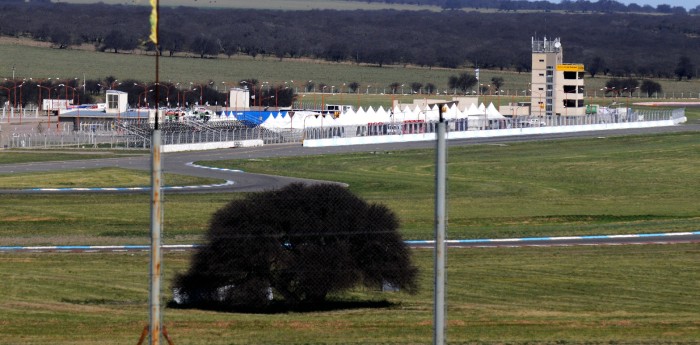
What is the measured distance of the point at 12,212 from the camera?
1937 inches

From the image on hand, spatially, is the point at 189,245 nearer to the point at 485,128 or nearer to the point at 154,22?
the point at 154,22

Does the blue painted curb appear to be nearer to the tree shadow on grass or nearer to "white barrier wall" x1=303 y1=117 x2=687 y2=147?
the tree shadow on grass

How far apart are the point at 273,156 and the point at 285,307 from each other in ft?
198

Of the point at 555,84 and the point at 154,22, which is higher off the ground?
the point at 555,84

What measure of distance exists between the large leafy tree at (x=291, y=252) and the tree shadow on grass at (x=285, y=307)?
3.0 inches

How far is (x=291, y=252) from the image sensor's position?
23.4m

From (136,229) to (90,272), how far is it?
12896mm

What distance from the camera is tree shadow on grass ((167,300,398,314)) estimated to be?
23.9 metres

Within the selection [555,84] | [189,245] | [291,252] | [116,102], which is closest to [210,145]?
[116,102]

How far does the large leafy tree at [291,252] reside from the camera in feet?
74.8

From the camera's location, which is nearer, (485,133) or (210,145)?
(210,145)

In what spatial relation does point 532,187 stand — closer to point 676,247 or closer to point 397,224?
point 676,247

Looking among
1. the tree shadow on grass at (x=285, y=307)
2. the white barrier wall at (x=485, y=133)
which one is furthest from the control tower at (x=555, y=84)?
the tree shadow on grass at (x=285, y=307)

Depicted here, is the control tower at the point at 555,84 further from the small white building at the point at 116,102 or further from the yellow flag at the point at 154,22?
the yellow flag at the point at 154,22
